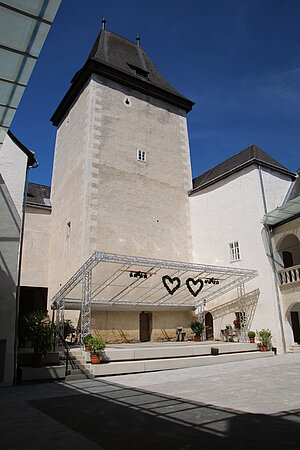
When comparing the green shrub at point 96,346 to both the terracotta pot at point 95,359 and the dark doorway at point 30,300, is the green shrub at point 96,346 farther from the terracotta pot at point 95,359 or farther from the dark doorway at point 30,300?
the dark doorway at point 30,300

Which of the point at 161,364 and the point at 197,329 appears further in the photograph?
the point at 197,329

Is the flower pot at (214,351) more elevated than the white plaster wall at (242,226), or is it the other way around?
the white plaster wall at (242,226)

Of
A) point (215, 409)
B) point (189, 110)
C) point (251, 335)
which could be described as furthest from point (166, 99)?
point (215, 409)

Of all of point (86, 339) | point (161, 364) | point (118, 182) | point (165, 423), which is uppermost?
point (118, 182)

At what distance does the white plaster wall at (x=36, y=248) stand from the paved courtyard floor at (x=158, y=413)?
9672 millimetres

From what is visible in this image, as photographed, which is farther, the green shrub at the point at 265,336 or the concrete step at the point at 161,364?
the green shrub at the point at 265,336

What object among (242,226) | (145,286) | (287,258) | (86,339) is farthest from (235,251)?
(86,339)

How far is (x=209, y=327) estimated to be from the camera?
17.8 m

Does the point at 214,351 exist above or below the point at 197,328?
below

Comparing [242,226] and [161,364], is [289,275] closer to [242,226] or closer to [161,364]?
[242,226]

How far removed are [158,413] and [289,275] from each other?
414 inches

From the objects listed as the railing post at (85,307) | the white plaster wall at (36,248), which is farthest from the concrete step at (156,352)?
the white plaster wall at (36,248)

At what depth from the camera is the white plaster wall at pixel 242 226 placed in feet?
48.5

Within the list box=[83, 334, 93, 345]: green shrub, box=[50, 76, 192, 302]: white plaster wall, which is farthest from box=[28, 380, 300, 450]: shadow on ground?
box=[50, 76, 192, 302]: white plaster wall
